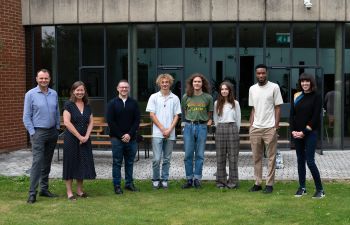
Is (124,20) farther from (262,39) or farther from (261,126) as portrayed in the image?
(261,126)

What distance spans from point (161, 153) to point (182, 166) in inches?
104

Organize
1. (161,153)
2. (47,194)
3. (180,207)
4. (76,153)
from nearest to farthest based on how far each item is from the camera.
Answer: (180,207)
(76,153)
(47,194)
(161,153)

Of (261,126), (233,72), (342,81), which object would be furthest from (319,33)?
(261,126)

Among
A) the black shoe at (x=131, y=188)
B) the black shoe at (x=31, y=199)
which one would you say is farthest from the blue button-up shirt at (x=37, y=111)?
the black shoe at (x=131, y=188)

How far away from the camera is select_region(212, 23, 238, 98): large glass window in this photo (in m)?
13.5

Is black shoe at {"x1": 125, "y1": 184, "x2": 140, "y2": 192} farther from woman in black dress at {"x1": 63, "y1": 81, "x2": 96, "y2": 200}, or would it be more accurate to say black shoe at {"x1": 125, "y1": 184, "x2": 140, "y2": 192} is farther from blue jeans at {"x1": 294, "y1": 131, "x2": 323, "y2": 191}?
blue jeans at {"x1": 294, "y1": 131, "x2": 323, "y2": 191}

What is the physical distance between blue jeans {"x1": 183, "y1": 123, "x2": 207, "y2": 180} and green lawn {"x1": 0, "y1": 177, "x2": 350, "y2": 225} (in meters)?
0.37

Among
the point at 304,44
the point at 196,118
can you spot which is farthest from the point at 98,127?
the point at 304,44

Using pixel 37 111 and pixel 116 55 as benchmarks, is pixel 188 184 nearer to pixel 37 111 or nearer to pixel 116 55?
pixel 37 111

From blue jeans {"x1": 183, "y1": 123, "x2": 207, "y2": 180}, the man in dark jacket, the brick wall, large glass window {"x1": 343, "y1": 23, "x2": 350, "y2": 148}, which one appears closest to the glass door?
the brick wall

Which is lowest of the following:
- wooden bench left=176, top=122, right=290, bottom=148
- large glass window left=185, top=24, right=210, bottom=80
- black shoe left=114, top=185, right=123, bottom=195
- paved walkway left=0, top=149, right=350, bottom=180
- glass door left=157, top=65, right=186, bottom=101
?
paved walkway left=0, top=149, right=350, bottom=180

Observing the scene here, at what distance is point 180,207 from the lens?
6.82 metres

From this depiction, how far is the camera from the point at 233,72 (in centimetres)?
1353

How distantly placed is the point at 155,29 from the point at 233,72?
237 centimetres
